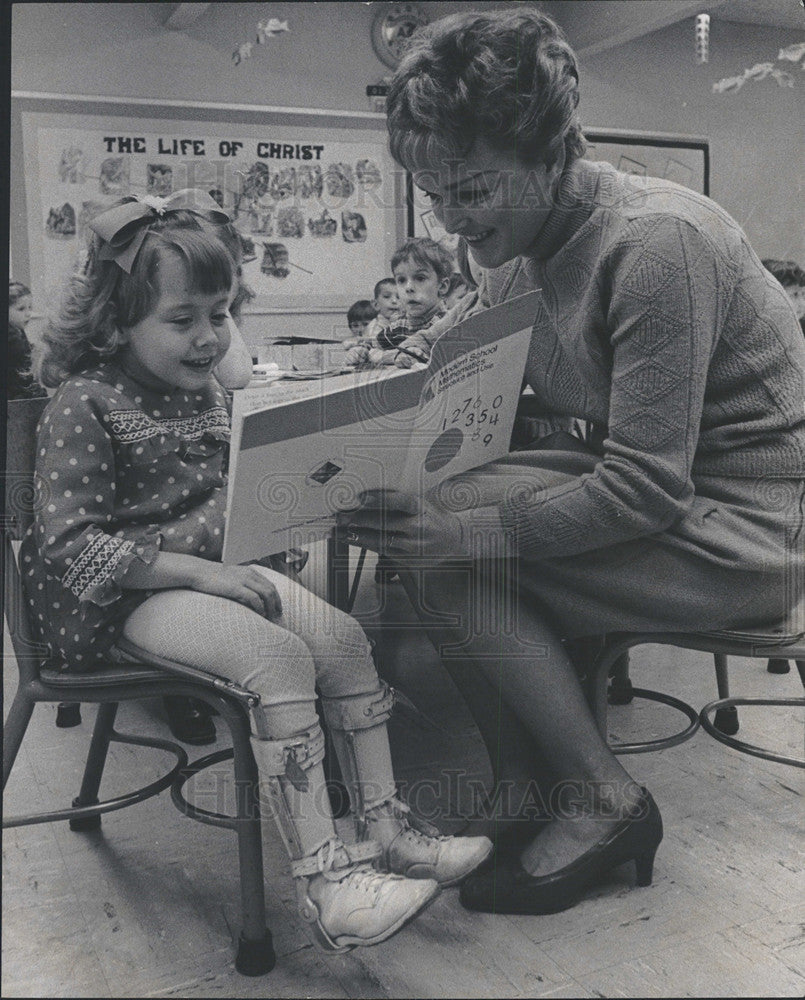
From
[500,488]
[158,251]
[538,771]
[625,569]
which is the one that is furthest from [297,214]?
[538,771]

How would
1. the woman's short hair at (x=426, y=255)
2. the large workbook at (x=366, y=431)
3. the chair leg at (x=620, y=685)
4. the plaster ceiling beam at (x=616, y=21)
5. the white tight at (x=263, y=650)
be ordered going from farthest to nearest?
the chair leg at (x=620, y=685), the woman's short hair at (x=426, y=255), the plaster ceiling beam at (x=616, y=21), the white tight at (x=263, y=650), the large workbook at (x=366, y=431)

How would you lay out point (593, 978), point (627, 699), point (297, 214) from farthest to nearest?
point (627, 699) < point (297, 214) < point (593, 978)

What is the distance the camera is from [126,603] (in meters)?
1.09

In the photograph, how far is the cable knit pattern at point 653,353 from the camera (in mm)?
1074

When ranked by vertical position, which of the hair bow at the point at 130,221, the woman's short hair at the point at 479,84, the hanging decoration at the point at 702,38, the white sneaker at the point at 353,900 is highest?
the hanging decoration at the point at 702,38

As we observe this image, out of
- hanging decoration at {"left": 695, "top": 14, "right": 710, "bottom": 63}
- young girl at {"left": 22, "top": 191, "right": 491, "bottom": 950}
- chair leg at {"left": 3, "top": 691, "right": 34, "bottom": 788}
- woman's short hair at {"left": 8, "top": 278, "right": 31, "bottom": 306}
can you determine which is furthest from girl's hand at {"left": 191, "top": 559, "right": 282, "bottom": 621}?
hanging decoration at {"left": 695, "top": 14, "right": 710, "bottom": 63}

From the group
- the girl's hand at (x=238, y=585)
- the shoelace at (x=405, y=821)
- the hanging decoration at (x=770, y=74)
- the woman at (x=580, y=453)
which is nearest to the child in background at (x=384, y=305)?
the woman at (x=580, y=453)

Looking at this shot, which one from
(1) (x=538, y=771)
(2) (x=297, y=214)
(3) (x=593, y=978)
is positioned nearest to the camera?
(3) (x=593, y=978)

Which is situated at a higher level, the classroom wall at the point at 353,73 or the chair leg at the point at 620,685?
the classroom wall at the point at 353,73

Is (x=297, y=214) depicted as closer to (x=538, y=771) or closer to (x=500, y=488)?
(x=500, y=488)

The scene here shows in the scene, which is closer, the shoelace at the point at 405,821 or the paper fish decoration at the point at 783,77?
the shoelace at the point at 405,821

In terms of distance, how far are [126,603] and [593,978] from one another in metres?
0.64

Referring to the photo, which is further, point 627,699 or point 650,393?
point 627,699

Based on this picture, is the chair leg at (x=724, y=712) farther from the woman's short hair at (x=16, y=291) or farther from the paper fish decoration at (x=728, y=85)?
the woman's short hair at (x=16, y=291)
